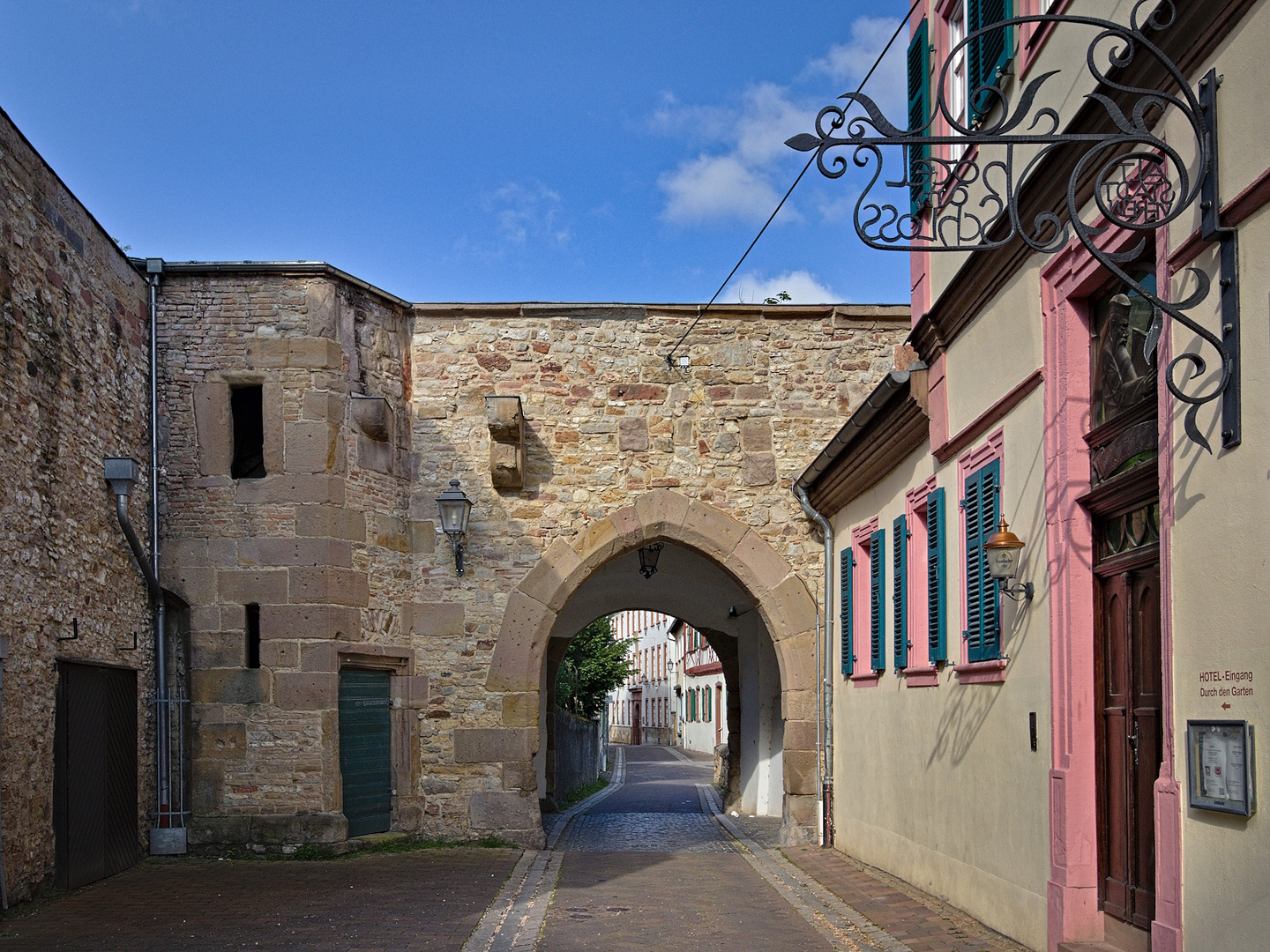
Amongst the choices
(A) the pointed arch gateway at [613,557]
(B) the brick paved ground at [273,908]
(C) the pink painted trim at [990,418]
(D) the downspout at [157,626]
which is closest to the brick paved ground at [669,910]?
(B) the brick paved ground at [273,908]

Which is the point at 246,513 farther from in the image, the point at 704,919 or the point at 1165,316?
the point at 1165,316

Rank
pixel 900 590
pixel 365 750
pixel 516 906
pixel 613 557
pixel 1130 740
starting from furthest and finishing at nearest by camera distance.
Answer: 1. pixel 613 557
2. pixel 365 750
3. pixel 900 590
4. pixel 516 906
5. pixel 1130 740

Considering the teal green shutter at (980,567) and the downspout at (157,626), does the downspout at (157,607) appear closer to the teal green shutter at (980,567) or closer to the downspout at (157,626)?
the downspout at (157,626)

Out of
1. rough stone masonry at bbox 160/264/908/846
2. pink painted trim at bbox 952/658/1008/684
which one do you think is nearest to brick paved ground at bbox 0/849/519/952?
rough stone masonry at bbox 160/264/908/846

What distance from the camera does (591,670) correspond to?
2673 cm

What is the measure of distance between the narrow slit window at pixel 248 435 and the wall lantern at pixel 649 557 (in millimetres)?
3866

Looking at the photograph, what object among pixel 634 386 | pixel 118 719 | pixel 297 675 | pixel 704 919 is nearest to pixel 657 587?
pixel 634 386

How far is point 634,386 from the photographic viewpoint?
1280 centimetres

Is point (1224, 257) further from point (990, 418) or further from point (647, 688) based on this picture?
point (647, 688)

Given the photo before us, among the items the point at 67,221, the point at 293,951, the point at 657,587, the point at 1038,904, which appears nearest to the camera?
the point at 1038,904

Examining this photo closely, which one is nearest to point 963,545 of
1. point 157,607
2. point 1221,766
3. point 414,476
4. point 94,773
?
point 1221,766

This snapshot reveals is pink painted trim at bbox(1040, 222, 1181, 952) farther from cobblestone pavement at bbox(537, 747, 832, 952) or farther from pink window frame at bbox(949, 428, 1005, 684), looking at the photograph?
cobblestone pavement at bbox(537, 747, 832, 952)

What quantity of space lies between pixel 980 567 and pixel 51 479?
20.2ft

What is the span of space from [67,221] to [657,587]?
9.23m
